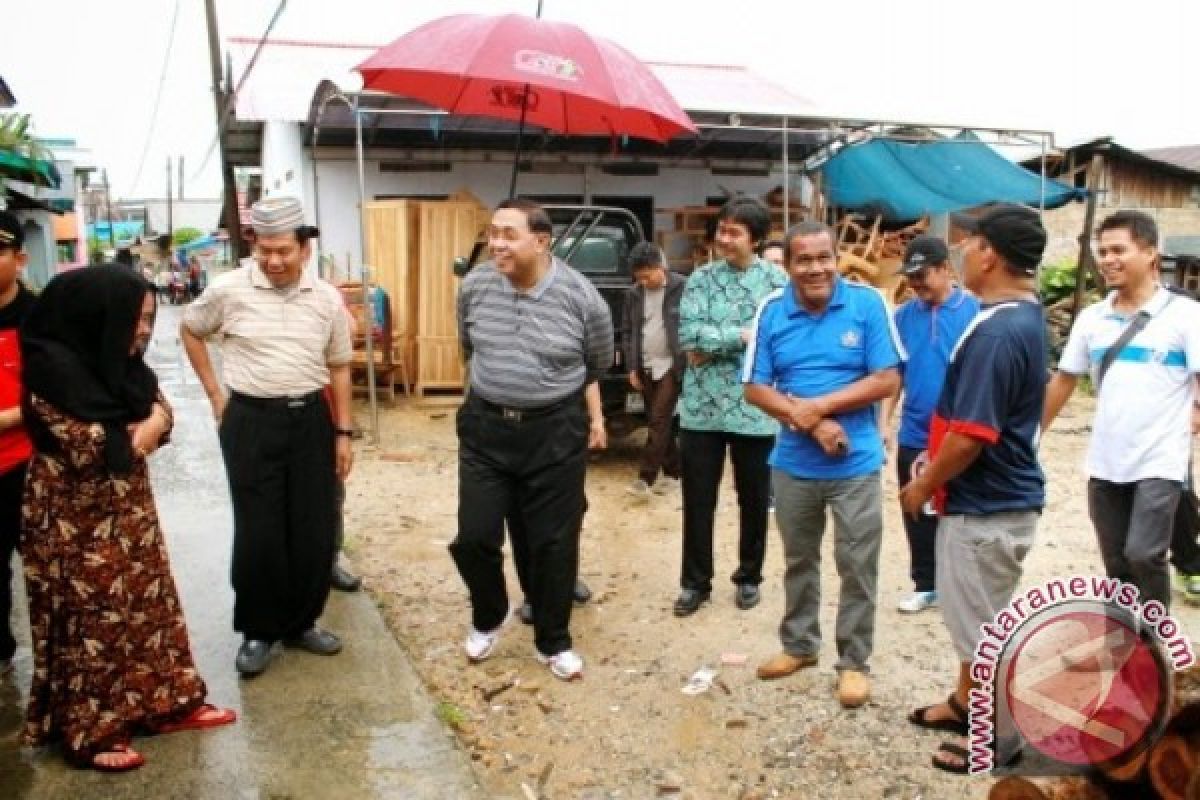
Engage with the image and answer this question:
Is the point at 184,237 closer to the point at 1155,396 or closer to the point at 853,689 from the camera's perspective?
the point at 853,689

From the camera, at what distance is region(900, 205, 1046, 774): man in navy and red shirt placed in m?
2.86

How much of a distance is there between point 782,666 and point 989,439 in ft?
4.73

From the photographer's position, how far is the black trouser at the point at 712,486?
4.45 metres

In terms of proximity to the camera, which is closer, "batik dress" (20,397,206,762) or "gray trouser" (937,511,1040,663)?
"batik dress" (20,397,206,762)

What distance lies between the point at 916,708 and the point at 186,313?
315 cm


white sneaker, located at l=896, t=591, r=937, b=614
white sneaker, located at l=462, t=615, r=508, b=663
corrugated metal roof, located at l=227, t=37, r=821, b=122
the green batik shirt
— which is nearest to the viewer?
white sneaker, located at l=462, t=615, r=508, b=663

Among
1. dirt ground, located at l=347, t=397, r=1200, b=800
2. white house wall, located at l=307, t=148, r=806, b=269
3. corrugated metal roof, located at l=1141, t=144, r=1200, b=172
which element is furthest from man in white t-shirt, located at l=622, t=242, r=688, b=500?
corrugated metal roof, located at l=1141, t=144, r=1200, b=172

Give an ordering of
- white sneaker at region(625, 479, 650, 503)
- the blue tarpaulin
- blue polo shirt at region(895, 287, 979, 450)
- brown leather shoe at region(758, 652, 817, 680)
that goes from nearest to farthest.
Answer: brown leather shoe at region(758, 652, 817, 680)
blue polo shirt at region(895, 287, 979, 450)
white sneaker at region(625, 479, 650, 503)
the blue tarpaulin

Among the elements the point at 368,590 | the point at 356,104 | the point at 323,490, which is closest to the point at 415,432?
the point at 356,104

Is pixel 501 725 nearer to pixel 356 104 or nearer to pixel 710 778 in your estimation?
pixel 710 778

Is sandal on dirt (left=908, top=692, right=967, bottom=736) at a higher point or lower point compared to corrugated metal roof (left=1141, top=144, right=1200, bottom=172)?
lower

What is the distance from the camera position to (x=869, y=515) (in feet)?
11.7

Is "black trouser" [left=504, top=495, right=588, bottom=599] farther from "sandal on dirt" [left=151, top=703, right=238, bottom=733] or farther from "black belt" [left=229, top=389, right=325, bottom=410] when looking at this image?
"sandal on dirt" [left=151, top=703, right=238, bottom=733]

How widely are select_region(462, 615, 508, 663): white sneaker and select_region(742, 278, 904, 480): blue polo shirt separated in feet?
4.66
